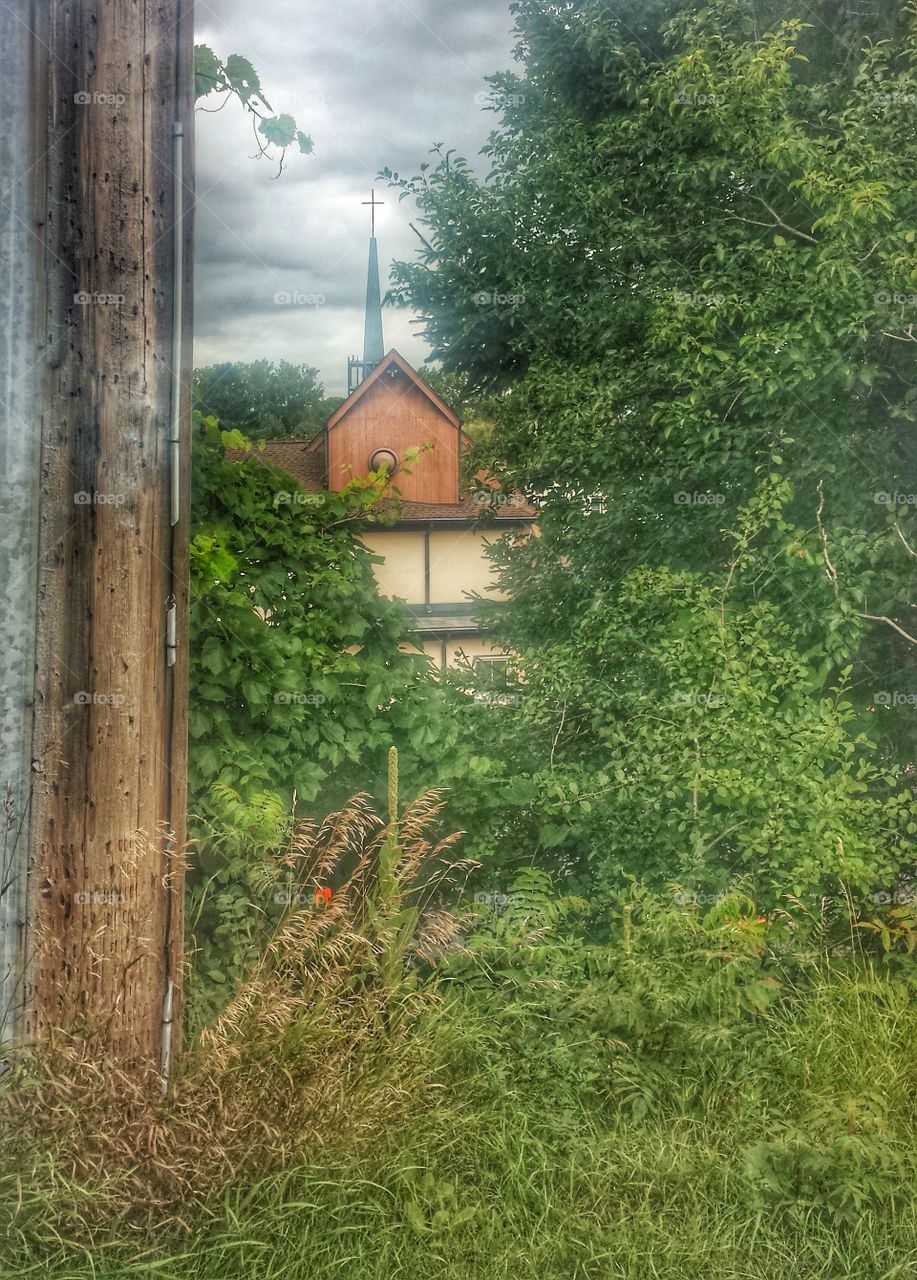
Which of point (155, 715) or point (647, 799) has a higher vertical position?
point (155, 715)

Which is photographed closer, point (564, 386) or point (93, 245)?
point (93, 245)

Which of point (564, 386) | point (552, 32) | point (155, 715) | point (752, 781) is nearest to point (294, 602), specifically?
point (155, 715)

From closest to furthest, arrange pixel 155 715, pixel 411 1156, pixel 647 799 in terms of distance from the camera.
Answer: pixel 411 1156 < pixel 155 715 < pixel 647 799

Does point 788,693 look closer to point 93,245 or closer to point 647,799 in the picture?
point 647,799

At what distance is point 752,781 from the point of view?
443 centimetres

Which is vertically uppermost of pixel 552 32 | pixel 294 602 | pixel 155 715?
pixel 552 32

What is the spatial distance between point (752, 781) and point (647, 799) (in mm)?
413

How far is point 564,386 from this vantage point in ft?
15.4

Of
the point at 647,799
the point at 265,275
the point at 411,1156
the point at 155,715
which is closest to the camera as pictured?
the point at 411,1156
